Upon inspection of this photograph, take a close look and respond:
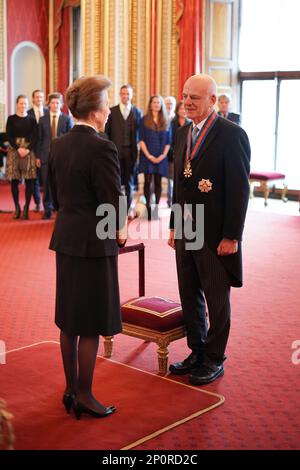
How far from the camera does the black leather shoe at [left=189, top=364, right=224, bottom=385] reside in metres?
3.81

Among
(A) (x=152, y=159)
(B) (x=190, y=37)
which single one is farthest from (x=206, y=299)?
(B) (x=190, y=37)

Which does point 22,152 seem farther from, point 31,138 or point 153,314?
point 153,314

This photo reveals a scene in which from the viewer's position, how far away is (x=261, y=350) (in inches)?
173

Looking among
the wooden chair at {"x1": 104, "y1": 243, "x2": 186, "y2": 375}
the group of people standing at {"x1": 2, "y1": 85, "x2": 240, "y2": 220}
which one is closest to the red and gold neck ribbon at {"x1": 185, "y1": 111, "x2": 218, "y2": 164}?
the wooden chair at {"x1": 104, "y1": 243, "x2": 186, "y2": 375}

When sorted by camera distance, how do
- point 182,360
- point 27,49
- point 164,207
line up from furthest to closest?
point 27,49 < point 164,207 < point 182,360

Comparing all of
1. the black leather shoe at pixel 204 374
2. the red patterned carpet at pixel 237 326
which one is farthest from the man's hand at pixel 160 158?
the black leather shoe at pixel 204 374

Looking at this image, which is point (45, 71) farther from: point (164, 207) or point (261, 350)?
point (261, 350)

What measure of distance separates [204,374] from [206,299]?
0.42 metres

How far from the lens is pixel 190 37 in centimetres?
1099

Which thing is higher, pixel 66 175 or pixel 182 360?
pixel 66 175

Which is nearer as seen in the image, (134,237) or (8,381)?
(8,381)

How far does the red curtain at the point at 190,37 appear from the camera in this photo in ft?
35.8

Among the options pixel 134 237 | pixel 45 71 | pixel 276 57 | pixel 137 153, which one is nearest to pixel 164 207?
pixel 137 153

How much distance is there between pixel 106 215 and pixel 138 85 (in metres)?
8.92
